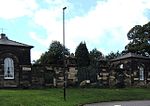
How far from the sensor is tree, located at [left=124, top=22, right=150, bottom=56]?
82.3 metres

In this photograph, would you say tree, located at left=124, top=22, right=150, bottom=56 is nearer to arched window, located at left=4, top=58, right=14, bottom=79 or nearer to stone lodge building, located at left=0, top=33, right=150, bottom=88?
stone lodge building, located at left=0, top=33, right=150, bottom=88

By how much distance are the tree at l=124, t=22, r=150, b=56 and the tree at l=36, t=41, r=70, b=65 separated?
567 inches

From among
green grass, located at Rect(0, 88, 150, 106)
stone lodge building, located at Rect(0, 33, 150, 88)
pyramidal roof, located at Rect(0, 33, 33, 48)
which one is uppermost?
pyramidal roof, located at Rect(0, 33, 33, 48)

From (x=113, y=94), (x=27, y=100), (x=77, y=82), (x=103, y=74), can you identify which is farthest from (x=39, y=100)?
(x=103, y=74)

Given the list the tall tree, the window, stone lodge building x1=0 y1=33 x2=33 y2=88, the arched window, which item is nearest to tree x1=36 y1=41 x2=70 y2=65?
the tall tree

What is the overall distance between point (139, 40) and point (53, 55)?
69.1 feet

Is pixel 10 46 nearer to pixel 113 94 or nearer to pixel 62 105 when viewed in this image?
pixel 113 94

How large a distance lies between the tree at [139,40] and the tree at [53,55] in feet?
47.2

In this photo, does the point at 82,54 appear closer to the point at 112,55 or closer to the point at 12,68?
the point at 12,68

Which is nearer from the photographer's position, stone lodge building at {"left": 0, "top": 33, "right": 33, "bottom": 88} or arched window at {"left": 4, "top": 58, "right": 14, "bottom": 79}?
stone lodge building at {"left": 0, "top": 33, "right": 33, "bottom": 88}

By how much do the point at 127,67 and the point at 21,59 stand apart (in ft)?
50.0

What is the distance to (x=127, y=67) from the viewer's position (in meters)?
50.8

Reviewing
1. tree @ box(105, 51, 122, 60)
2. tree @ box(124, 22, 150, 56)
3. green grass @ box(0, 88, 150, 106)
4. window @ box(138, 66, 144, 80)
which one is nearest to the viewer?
green grass @ box(0, 88, 150, 106)

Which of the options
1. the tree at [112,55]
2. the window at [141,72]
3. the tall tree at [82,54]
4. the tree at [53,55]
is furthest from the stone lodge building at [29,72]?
the tree at [112,55]
